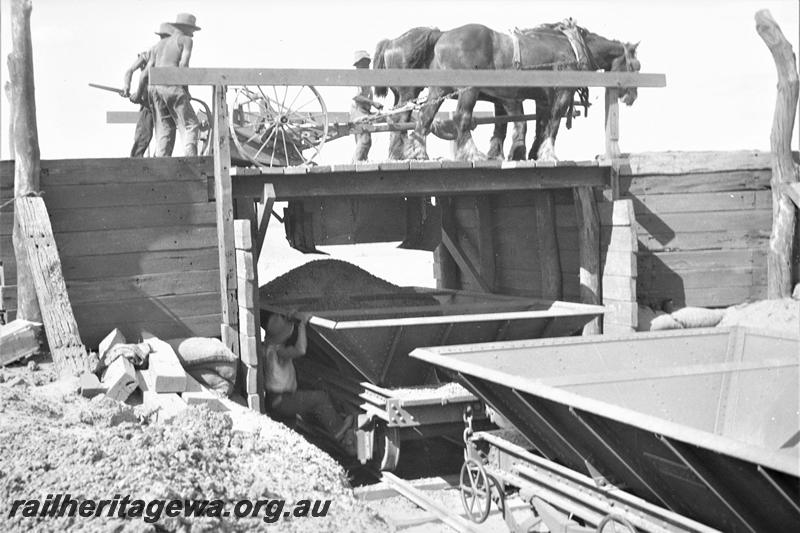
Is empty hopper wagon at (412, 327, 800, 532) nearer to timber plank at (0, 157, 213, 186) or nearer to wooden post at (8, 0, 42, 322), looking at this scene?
timber plank at (0, 157, 213, 186)

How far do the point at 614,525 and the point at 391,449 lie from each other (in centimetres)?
348

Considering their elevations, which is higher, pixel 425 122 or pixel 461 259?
pixel 425 122

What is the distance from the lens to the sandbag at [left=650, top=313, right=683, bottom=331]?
10.0m

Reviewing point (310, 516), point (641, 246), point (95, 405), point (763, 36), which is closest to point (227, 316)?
point (95, 405)

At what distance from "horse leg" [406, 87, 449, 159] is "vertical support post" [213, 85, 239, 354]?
9.23 ft

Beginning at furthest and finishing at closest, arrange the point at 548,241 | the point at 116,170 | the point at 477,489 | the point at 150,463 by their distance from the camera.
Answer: the point at 548,241
the point at 116,170
the point at 477,489
the point at 150,463

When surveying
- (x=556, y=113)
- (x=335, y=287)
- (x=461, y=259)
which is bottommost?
(x=335, y=287)

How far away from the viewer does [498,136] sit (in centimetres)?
1253

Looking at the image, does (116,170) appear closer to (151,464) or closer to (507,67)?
(151,464)

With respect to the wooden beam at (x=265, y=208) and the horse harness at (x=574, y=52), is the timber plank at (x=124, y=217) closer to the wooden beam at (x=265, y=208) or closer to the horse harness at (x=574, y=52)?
the wooden beam at (x=265, y=208)

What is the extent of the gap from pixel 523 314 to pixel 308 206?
351 centimetres

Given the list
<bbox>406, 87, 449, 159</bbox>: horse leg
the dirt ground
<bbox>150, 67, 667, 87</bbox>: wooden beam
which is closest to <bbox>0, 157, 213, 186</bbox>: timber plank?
<bbox>150, 67, 667, 87</bbox>: wooden beam

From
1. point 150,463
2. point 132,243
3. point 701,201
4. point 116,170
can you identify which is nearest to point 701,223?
point 701,201

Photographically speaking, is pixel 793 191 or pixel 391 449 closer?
pixel 391 449
